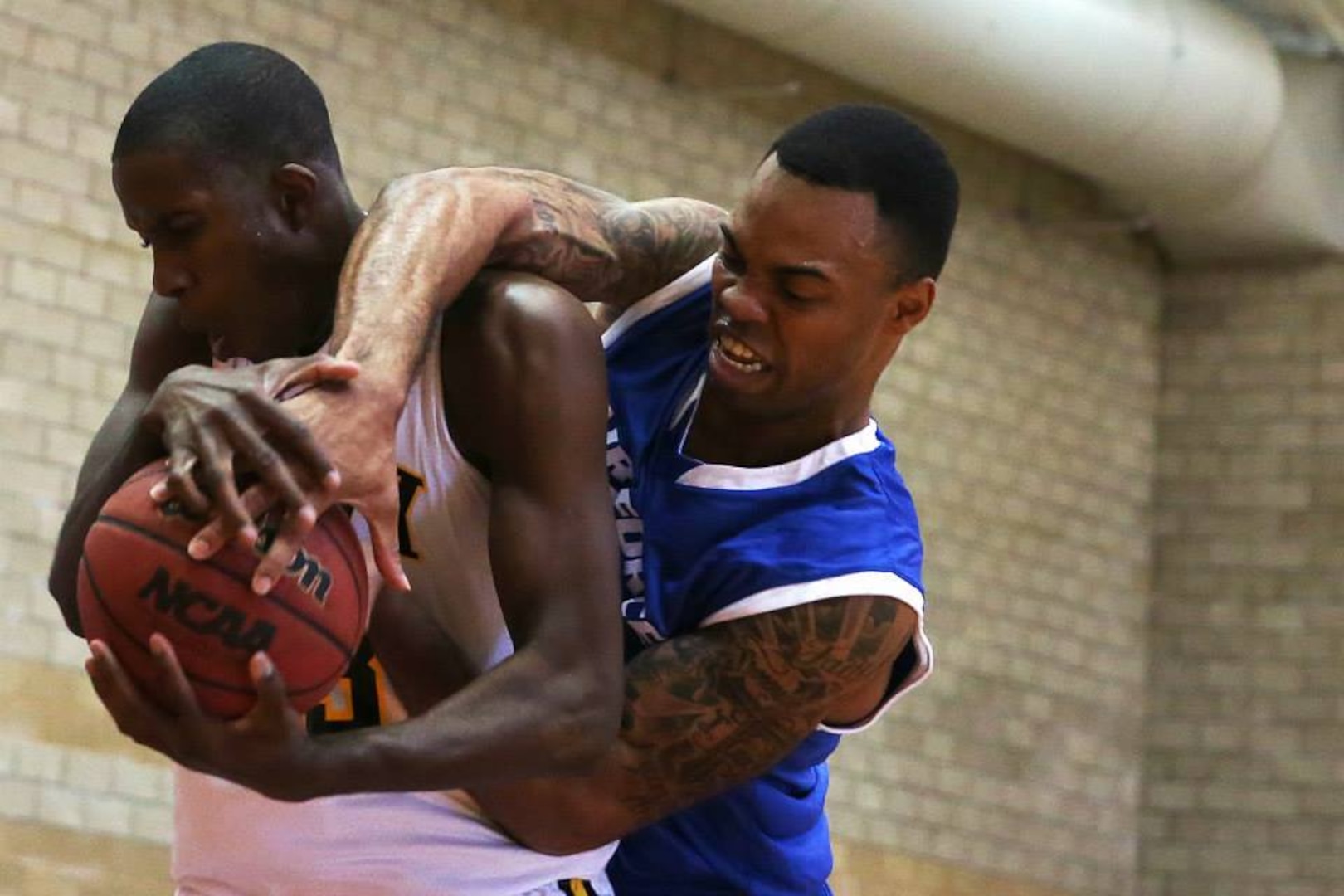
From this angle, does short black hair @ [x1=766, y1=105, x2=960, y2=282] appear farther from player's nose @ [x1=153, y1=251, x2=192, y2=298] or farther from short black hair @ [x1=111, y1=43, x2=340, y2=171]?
player's nose @ [x1=153, y1=251, x2=192, y2=298]

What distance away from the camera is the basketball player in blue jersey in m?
3.46

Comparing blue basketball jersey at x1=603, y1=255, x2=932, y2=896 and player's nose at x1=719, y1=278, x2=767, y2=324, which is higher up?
player's nose at x1=719, y1=278, x2=767, y2=324

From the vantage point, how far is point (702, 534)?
363cm

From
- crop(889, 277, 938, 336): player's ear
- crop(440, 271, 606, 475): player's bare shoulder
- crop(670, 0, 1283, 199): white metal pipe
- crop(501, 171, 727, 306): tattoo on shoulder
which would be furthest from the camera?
crop(670, 0, 1283, 199): white metal pipe

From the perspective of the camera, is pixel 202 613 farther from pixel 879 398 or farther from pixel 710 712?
pixel 879 398

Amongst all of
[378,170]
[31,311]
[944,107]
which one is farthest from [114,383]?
[944,107]

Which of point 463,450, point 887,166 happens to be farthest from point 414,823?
point 887,166

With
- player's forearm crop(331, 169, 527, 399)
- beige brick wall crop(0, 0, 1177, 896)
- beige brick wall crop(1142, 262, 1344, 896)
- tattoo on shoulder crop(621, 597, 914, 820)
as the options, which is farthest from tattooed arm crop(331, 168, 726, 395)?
beige brick wall crop(1142, 262, 1344, 896)

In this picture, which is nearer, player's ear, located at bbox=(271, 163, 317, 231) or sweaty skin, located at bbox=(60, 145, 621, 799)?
sweaty skin, located at bbox=(60, 145, 621, 799)

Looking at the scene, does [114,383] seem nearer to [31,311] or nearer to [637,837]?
[31,311]

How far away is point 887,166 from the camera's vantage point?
3.71 meters

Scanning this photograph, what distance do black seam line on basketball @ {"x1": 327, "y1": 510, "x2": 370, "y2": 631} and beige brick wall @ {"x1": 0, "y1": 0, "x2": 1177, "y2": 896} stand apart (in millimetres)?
4983

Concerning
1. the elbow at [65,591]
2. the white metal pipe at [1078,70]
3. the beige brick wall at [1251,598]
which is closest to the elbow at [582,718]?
the elbow at [65,591]

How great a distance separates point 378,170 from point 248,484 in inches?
245
